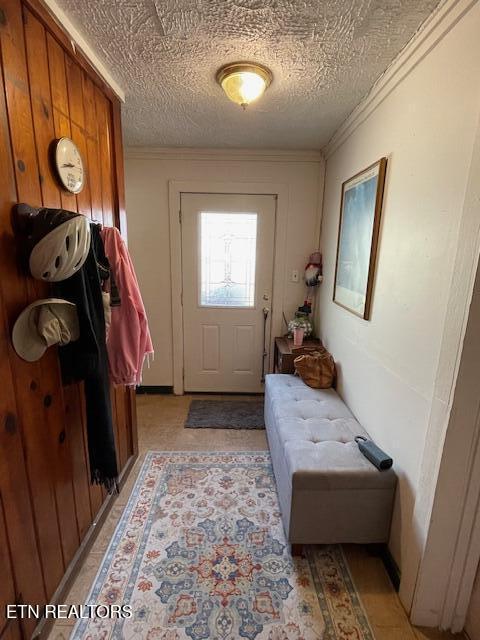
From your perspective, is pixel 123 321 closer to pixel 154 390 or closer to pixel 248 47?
pixel 248 47

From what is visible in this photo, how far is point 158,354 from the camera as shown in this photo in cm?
310

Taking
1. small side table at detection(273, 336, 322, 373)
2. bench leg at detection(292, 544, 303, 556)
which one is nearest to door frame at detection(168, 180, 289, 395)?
small side table at detection(273, 336, 322, 373)

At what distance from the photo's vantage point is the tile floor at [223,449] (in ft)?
3.89

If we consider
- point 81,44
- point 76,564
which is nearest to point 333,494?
point 76,564

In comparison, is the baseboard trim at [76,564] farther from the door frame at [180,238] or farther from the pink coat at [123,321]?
the door frame at [180,238]

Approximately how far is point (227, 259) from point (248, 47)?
5.56ft

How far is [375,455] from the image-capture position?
1.41 meters

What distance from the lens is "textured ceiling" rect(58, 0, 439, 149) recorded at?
113 centimetres

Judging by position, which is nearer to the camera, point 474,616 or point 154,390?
point 474,616

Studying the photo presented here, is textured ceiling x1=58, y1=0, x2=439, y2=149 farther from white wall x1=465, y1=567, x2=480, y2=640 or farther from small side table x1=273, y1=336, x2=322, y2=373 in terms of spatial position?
white wall x1=465, y1=567, x2=480, y2=640

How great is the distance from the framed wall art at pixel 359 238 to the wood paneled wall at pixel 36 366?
144cm

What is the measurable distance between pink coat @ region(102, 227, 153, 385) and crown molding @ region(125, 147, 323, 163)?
5.24 ft

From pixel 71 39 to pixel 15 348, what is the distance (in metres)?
1.26

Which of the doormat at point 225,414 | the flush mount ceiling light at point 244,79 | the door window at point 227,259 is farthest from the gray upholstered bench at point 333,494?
the flush mount ceiling light at point 244,79
